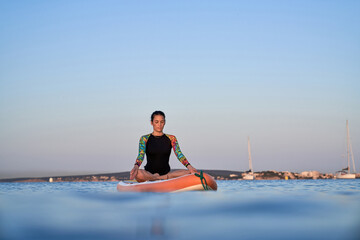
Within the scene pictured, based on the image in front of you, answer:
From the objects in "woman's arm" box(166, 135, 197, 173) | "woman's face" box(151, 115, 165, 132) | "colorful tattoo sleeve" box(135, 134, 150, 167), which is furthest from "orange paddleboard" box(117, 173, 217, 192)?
"woman's face" box(151, 115, 165, 132)

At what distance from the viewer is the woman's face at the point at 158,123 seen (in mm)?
11070

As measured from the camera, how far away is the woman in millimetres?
11109

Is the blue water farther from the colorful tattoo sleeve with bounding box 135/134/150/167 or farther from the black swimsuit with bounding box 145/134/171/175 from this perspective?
the black swimsuit with bounding box 145/134/171/175

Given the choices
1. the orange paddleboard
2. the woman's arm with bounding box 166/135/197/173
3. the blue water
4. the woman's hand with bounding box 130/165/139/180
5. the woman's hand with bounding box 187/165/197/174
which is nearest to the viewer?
the blue water

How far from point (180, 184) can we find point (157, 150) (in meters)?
1.85

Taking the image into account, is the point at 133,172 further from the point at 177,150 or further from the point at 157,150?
the point at 177,150

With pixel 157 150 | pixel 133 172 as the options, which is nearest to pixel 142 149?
pixel 157 150

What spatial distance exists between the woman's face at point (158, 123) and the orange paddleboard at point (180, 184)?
6.02ft

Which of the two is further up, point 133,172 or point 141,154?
point 141,154

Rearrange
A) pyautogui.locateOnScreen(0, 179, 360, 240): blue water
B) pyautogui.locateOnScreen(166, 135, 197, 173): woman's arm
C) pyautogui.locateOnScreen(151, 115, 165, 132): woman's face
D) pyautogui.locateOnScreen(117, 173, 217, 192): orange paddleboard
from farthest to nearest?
pyautogui.locateOnScreen(166, 135, 197, 173): woman's arm
pyautogui.locateOnScreen(151, 115, 165, 132): woman's face
pyautogui.locateOnScreen(117, 173, 217, 192): orange paddleboard
pyautogui.locateOnScreen(0, 179, 360, 240): blue water

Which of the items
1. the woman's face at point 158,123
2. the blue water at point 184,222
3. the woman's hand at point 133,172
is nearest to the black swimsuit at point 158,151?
the woman's face at point 158,123

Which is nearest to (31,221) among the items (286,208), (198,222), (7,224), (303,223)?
(7,224)

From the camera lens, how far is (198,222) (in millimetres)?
4504

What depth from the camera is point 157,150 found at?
11.3m
